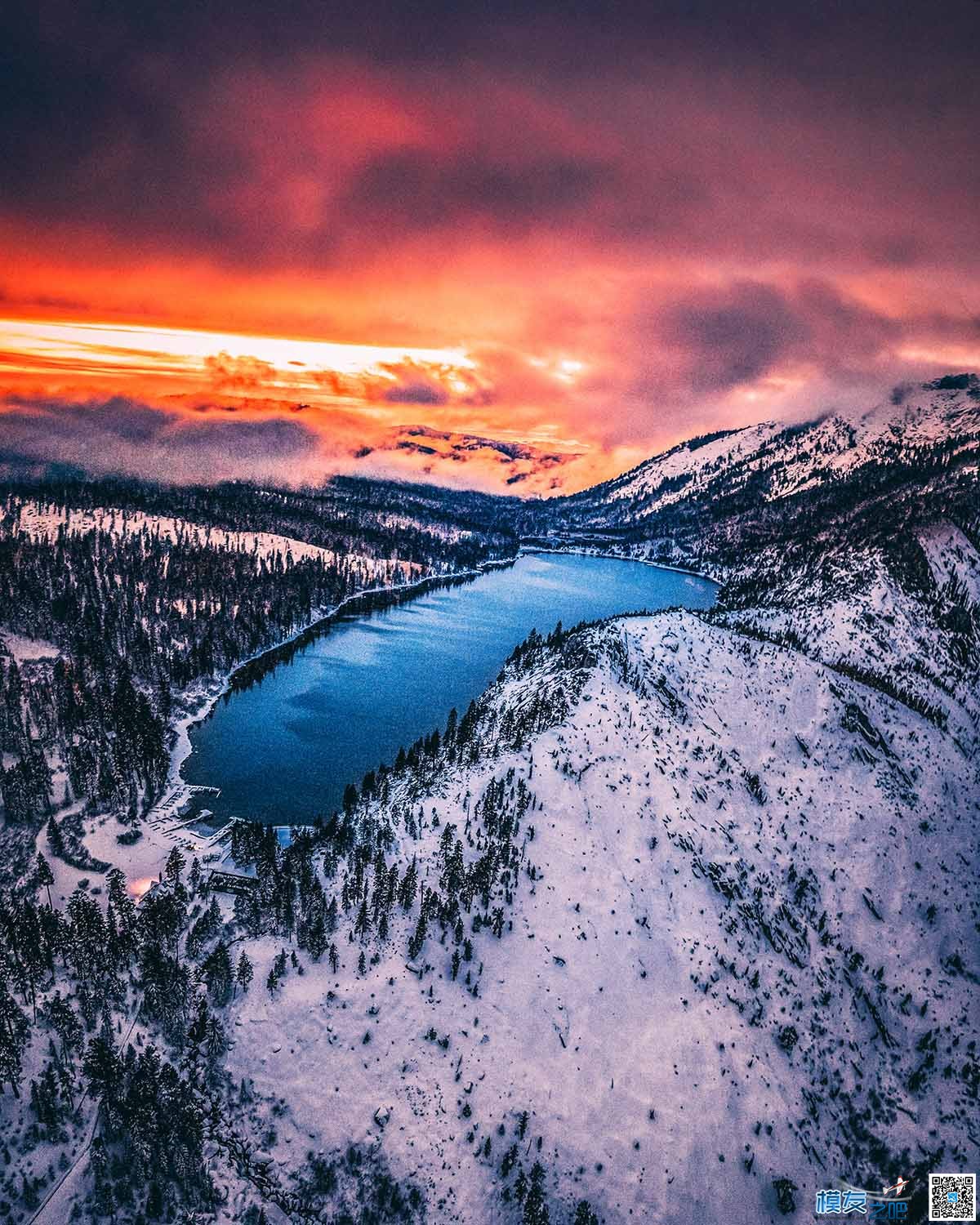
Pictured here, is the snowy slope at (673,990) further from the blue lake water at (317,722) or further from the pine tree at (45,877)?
the pine tree at (45,877)

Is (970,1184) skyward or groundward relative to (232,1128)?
groundward

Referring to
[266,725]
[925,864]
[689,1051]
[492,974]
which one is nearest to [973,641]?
[925,864]

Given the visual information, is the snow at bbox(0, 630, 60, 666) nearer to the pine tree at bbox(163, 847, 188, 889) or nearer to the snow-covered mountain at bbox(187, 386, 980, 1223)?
the pine tree at bbox(163, 847, 188, 889)

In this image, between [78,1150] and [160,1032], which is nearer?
[78,1150]

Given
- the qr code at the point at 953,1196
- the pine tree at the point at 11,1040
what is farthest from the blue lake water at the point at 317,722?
the qr code at the point at 953,1196

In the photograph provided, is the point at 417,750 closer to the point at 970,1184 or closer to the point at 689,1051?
the point at 689,1051

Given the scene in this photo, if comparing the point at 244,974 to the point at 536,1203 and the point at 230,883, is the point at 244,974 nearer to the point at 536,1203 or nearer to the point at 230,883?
the point at 230,883
